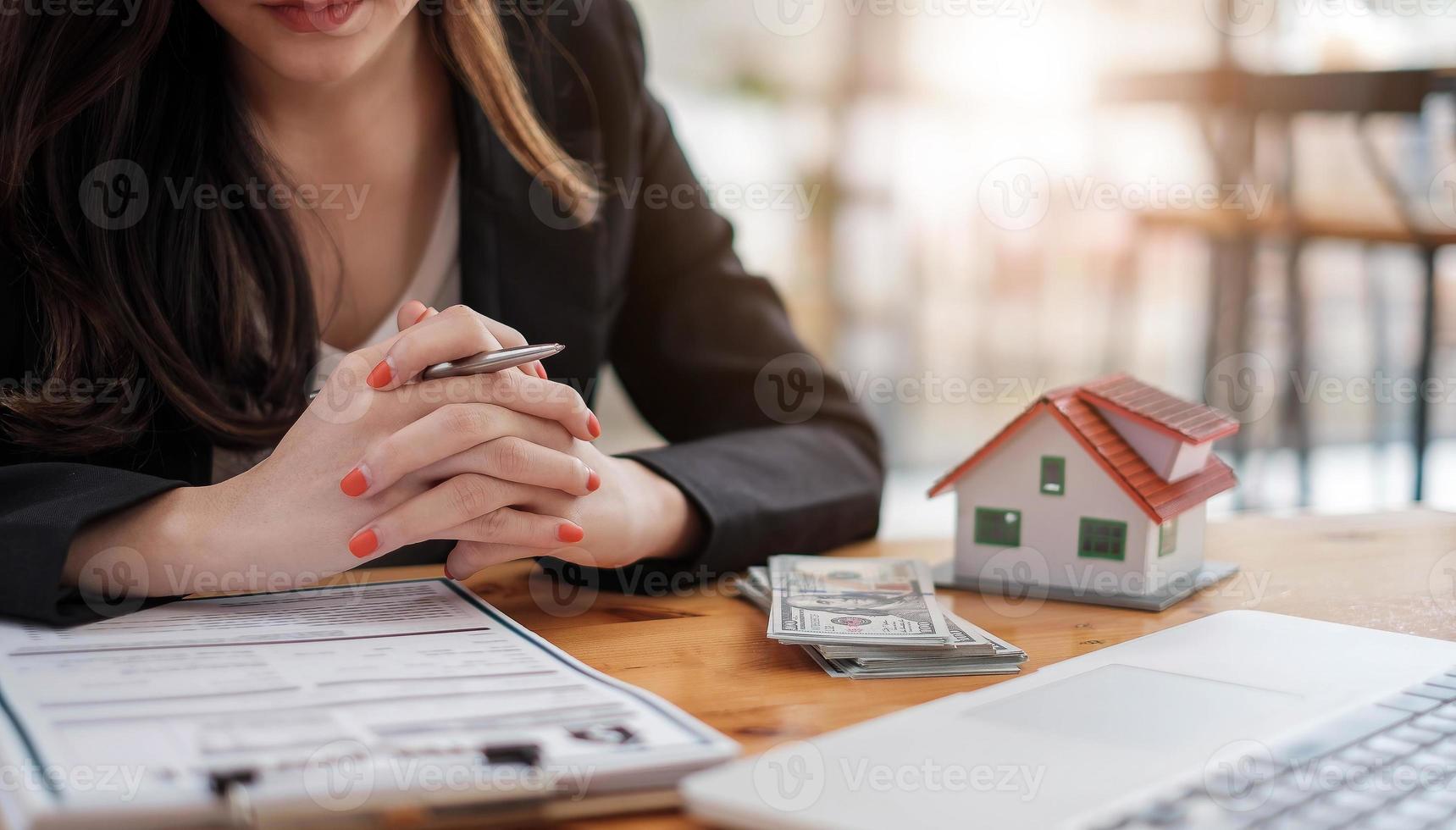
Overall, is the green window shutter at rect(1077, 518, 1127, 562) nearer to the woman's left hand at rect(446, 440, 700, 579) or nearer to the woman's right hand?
the woman's left hand at rect(446, 440, 700, 579)

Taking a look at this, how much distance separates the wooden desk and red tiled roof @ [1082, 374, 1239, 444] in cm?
12

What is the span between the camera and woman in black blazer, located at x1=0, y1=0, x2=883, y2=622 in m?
0.78

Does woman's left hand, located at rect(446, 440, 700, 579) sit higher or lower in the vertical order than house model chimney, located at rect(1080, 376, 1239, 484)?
lower

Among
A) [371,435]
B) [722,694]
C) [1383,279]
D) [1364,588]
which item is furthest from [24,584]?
[1383,279]

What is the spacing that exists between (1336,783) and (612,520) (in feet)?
1.70

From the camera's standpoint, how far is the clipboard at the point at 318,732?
45 centimetres

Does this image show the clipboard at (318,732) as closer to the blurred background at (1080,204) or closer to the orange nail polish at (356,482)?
the orange nail polish at (356,482)

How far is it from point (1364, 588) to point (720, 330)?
0.69 metres

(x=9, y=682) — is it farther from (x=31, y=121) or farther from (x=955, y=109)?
(x=955, y=109)

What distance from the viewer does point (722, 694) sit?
25.8 inches

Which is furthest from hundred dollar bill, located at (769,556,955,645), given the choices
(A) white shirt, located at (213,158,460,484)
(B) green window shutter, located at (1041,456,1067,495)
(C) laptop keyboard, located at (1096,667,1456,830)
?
(A) white shirt, located at (213,158,460,484)

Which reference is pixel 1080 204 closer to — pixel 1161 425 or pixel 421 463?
pixel 1161 425

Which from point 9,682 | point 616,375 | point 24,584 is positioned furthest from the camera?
point 616,375

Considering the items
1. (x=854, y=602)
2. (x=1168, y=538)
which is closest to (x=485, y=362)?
(x=854, y=602)
